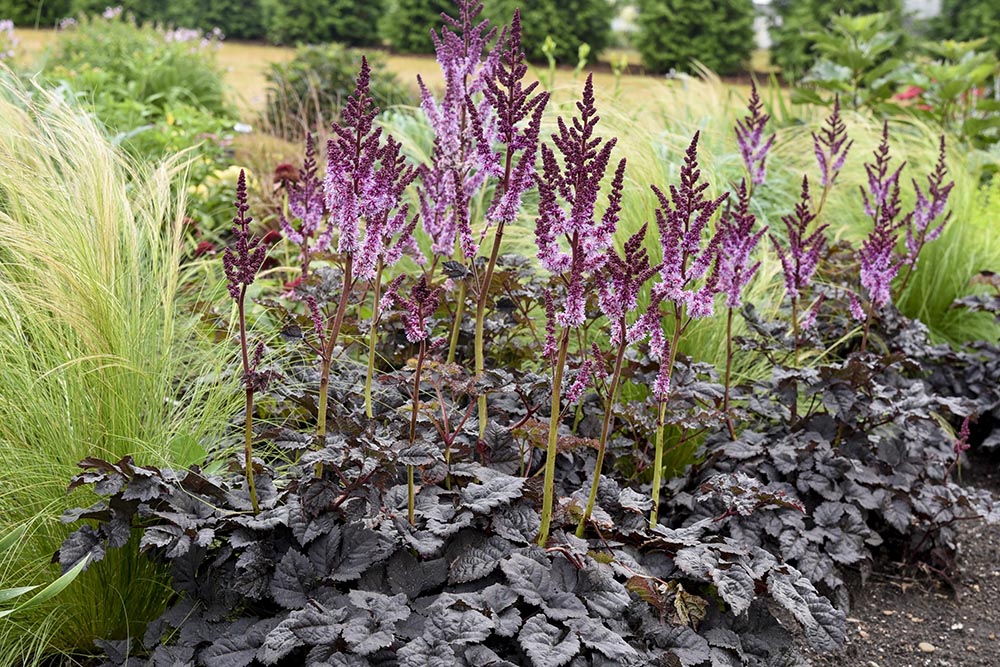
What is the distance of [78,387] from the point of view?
227 centimetres

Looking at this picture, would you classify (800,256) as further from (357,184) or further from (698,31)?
(698,31)

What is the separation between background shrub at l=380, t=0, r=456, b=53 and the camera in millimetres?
16516

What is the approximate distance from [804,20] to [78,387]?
13826mm

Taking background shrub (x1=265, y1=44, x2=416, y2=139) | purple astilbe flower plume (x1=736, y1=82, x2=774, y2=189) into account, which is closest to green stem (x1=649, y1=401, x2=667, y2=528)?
purple astilbe flower plume (x1=736, y1=82, x2=774, y2=189)

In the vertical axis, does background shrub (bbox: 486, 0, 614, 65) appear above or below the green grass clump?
above

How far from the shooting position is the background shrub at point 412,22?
650 inches

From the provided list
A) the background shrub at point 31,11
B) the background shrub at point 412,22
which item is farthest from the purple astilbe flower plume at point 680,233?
the background shrub at point 31,11

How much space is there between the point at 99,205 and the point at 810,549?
211cm

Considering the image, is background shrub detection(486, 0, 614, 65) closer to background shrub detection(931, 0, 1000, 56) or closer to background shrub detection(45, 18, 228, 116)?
background shrub detection(931, 0, 1000, 56)

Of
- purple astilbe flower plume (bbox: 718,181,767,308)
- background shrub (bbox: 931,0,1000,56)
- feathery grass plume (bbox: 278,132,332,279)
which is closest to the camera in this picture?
purple astilbe flower plume (bbox: 718,181,767,308)

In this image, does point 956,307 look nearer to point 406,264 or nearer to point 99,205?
point 406,264

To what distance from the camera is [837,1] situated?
13.6m

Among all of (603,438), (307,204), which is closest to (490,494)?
(603,438)

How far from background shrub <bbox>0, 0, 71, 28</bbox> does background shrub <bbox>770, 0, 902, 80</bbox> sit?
12.0 m
